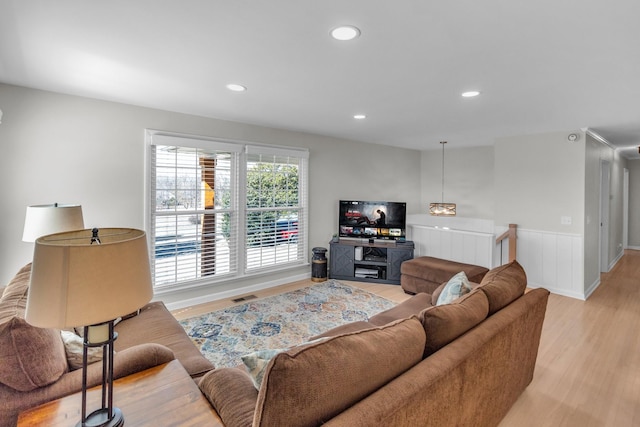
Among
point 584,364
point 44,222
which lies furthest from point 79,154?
point 584,364

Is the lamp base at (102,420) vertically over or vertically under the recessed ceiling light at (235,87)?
under

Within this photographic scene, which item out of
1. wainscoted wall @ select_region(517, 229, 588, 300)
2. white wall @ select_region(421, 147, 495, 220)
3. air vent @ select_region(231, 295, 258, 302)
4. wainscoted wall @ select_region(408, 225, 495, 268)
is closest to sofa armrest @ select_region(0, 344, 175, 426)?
air vent @ select_region(231, 295, 258, 302)

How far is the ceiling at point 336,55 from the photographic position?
5.45 feet

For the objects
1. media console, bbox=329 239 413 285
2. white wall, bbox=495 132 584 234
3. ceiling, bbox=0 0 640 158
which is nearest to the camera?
ceiling, bbox=0 0 640 158

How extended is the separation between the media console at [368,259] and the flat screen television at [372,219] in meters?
0.16

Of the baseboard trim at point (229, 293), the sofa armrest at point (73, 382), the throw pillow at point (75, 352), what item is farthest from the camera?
the baseboard trim at point (229, 293)

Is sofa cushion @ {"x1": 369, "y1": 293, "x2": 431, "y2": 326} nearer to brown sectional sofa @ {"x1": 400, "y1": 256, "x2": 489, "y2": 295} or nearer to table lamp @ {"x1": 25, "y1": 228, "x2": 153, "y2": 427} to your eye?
brown sectional sofa @ {"x1": 400, "y1": 256, "x2": 489, "y2": 295}

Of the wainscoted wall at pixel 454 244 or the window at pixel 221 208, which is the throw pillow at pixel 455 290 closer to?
the window at pixel 221 208

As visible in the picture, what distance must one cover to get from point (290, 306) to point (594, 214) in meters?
4.82

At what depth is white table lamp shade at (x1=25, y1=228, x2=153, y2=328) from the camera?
0.87 metres

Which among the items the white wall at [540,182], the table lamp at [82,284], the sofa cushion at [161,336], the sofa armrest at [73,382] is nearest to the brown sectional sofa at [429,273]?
the white wall at [540,182]

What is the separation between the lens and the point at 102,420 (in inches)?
41.5

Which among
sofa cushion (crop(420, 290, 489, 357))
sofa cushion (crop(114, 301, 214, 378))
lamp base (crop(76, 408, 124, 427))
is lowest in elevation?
sofa cushion (crop(114, 301, 214, 378))

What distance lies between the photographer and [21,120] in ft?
9.50
